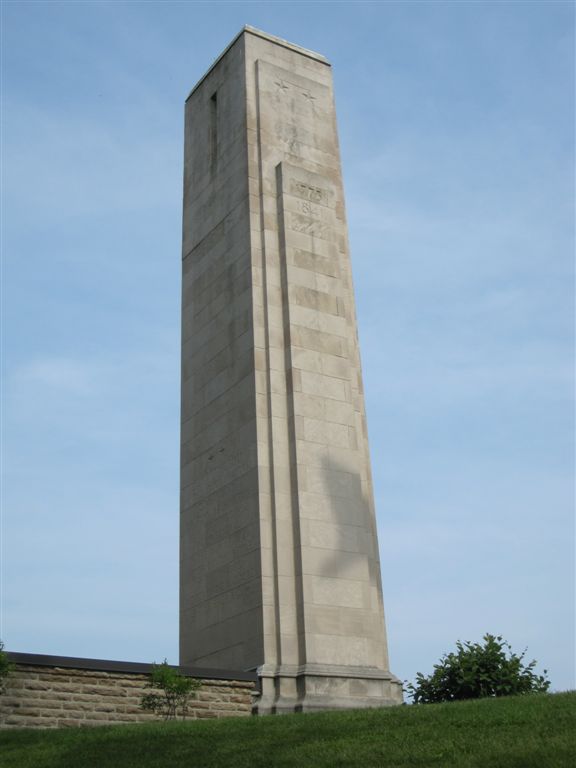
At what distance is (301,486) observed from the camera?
78.8 ft

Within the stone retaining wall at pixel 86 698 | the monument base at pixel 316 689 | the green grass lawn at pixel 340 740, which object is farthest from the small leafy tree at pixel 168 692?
the green grass lawn at pixel 340 740

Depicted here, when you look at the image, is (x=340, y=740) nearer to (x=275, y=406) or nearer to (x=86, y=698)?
(x=86, y=698)

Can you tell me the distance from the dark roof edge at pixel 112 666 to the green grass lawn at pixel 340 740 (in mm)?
2188

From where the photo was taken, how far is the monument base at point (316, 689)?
2147cm

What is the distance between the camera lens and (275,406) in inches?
979

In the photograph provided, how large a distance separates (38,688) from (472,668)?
11.2 metres

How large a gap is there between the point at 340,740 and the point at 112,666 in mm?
7437

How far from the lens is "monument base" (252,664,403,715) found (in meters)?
21.5

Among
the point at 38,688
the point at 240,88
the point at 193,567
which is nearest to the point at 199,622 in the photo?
the point at 193,567

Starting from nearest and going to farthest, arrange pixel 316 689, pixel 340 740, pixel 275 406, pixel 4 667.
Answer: pixel 340 740 < pixel 4 667 < pixel 316 689 < pixel 275 406

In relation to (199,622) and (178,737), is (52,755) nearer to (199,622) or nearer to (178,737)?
(178,737)

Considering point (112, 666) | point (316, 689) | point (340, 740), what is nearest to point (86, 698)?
point (112, 666)

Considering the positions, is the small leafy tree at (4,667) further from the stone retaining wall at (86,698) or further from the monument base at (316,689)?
the monument base at (316,689)

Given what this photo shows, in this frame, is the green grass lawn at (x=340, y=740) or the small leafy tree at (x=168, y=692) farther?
the small leafy tree at (x=168, y=692)
